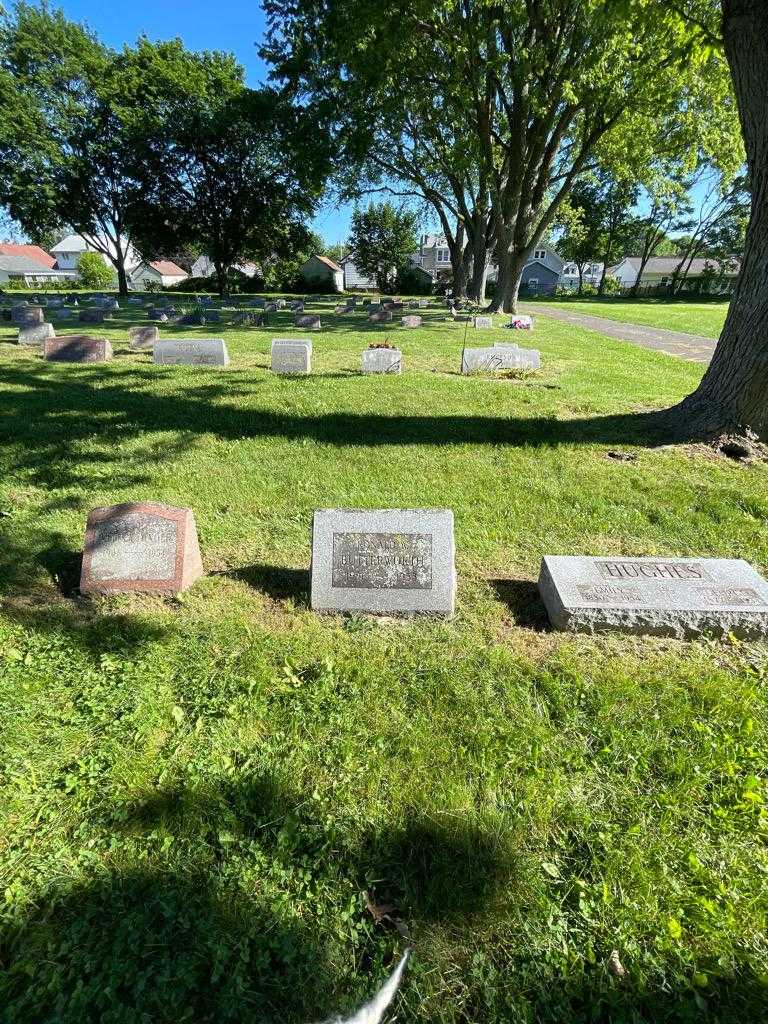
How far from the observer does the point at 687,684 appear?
292 cm

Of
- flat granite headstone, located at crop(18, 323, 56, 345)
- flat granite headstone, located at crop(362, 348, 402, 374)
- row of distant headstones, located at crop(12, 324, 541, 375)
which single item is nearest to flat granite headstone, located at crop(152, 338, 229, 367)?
row of distant headstones, located at crop(12, 324, 541, 375)

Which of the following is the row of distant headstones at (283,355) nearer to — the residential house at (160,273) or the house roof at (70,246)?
the residential house at (160,273)

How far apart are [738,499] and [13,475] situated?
7370mm

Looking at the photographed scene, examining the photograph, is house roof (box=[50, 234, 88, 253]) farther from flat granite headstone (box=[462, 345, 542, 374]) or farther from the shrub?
flat granite headstone (box=[462, 345, 542, 374])

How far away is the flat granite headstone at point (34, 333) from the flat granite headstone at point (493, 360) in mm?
10681

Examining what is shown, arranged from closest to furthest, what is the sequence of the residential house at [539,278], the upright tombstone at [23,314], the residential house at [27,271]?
the upright tombstone at [23,314]
the residential house at [27,271]
the residential house at [539,278]

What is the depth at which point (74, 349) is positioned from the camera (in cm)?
1121

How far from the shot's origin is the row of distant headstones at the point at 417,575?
3.27 meters

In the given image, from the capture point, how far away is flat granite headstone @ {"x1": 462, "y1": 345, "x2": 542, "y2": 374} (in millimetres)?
10555

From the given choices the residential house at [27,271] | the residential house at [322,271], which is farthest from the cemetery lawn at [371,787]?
the residential house at [27,271]

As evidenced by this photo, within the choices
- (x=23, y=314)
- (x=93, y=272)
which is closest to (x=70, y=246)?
(x=93, y=272)

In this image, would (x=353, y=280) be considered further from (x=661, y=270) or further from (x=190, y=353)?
(x=190, y=353)

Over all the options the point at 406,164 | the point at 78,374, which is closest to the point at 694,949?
the point at 78,374

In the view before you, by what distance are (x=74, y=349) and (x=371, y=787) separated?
40.0ft
